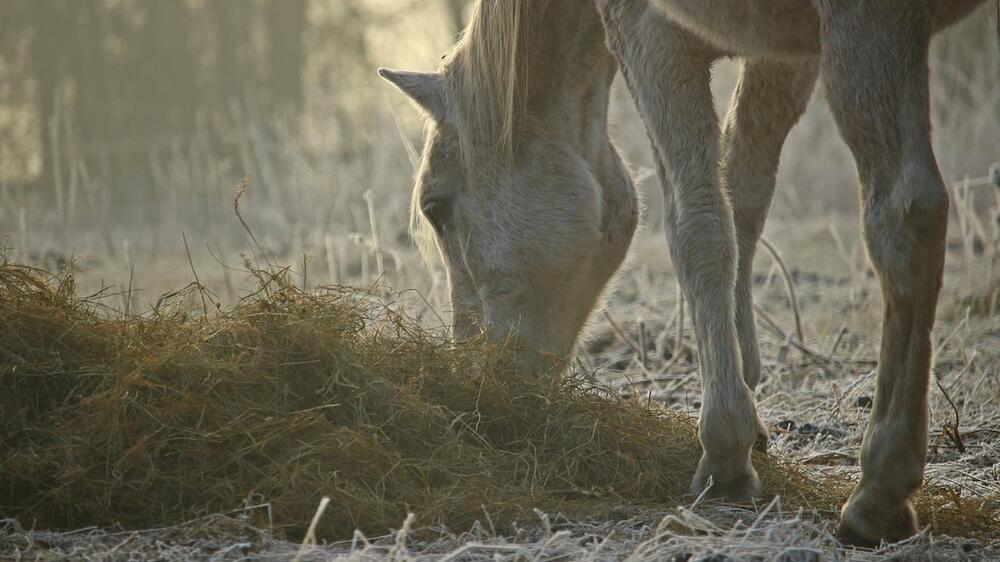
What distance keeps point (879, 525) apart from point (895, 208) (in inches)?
28.2

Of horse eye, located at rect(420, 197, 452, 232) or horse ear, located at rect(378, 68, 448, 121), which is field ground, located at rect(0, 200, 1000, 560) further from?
horse ear, located at rect(378, 68, 448, 121)

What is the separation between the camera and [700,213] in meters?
2.79

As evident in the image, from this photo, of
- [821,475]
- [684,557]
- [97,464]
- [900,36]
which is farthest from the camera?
[821,475]

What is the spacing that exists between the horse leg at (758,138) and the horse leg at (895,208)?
1207mm

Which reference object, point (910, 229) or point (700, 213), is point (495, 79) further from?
point (910, 229)

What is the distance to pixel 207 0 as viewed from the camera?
15.8 metres

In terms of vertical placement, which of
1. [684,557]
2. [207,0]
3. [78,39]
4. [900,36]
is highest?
[207,0]

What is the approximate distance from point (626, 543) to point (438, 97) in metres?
1.94

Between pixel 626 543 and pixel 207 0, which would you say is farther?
pixel 207 0

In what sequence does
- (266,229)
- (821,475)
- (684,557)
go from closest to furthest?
(684,557) < (821,475) < (266,229)

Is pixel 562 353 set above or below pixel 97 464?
above

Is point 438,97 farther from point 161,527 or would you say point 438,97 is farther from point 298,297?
point 161,527

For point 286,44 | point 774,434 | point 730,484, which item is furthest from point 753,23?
point 286,44

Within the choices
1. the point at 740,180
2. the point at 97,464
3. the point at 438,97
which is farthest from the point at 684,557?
the point at 438,97
